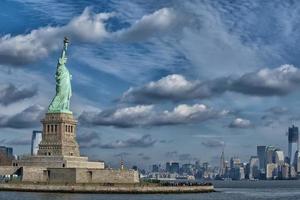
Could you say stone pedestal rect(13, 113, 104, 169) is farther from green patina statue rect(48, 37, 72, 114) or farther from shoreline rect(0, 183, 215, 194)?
shoreline rect(0, 183, 215, 194)

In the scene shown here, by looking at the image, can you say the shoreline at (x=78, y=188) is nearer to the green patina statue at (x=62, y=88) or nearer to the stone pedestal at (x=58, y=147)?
the stone pedestal at (x=58, y=147)

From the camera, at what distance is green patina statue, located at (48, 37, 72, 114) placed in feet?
396

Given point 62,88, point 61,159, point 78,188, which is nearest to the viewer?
point 78,188

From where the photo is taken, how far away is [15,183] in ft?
342

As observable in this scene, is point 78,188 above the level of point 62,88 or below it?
below

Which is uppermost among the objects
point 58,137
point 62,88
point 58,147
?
point 62,88

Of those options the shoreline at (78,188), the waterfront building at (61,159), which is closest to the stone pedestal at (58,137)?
the waterfront building at (61,159)

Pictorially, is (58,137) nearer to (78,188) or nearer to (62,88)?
(62,88)

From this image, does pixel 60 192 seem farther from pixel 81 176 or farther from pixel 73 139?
pixel 73 139

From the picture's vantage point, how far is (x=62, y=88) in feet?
402

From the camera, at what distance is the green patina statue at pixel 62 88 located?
396 ft

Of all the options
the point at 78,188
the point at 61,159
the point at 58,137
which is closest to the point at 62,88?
the point at 58,137

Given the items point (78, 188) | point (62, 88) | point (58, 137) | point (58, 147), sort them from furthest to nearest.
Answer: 1. point (62, 88)
2. point (58, 137)
3. point (58, 147)
4. point (78, 188)

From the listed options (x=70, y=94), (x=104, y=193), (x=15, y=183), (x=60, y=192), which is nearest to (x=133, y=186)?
(x=104, y=193)
